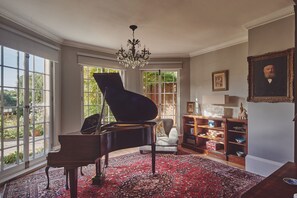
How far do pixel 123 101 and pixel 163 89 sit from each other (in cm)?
270

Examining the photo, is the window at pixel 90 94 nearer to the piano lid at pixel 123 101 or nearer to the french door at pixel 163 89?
the french door at pixel 163 89

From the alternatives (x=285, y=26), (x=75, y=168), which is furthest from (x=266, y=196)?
(x=285, y=26)

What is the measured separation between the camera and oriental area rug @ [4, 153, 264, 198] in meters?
2.41

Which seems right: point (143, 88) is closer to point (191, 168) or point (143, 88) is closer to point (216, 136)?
point (216, 136)

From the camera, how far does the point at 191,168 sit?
330 cm

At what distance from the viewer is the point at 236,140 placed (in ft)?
12.1

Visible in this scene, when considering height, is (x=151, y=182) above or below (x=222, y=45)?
below

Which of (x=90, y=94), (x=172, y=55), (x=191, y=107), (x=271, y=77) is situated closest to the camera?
(x=271, y=77)

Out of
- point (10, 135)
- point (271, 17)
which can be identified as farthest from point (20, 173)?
point (271, 17)

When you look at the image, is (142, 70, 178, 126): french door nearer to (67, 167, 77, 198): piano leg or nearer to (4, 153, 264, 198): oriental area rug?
(4, 153, 264, 198): oriental area rug

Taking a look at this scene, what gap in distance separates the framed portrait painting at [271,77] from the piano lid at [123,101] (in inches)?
69.4

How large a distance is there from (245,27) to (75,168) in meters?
3.51

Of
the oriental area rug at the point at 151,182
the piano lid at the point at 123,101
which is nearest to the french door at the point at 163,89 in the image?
the oriental area rug at the point at 151,182

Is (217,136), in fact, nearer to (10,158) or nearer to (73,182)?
(73,182)
